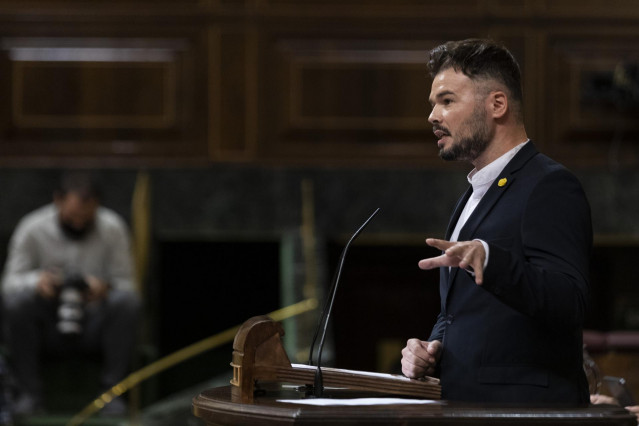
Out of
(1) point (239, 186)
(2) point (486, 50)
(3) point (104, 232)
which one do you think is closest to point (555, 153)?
(1) point (239, 186)

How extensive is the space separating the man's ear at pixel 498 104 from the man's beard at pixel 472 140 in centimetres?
2

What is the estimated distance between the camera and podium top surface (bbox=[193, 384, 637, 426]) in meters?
1.58

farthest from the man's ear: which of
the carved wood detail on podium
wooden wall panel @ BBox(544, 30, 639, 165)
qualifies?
wooden wall panel @ BBox(544, 30, 639, 165)

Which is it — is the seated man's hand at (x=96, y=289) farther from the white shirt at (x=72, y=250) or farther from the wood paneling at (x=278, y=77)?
the wood paneling at (x=278, y=77)

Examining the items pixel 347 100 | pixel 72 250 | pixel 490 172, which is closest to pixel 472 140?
pixel 490 172

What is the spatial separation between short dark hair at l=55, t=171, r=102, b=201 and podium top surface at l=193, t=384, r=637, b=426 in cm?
379

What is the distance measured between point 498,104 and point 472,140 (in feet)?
0.28

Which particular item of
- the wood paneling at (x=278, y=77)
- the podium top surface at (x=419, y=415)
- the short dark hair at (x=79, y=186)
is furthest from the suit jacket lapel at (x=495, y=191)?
the wood paneling at (x=278, y=77)

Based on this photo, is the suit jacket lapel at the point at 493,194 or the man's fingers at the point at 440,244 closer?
the man's fingers at the point at 440,244

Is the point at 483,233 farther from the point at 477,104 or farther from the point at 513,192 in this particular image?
the point at 477,104

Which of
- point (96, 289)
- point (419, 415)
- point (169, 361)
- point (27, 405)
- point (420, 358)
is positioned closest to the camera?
point (419, 415)

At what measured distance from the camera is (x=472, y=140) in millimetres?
2033

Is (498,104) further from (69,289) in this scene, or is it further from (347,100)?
(347,100)

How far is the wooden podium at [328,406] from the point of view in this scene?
1585 mm
